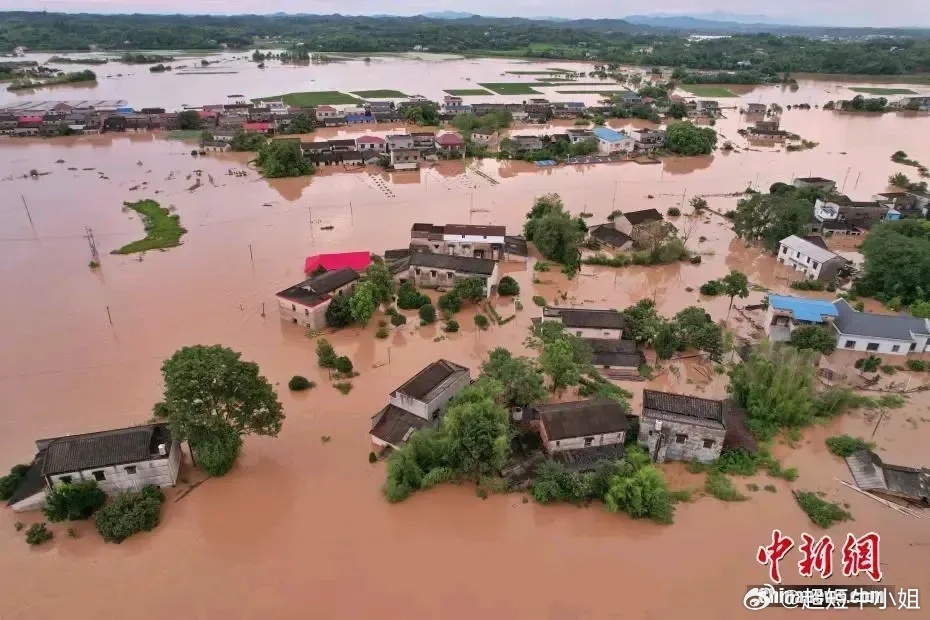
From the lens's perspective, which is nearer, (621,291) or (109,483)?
(109,483)

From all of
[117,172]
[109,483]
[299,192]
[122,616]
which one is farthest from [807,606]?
[117,172]

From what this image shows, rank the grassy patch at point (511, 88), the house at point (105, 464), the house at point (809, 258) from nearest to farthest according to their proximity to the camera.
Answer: the house at point (105, 464) → the house at point (809, 258) → the grassy patch at point (511, 88)

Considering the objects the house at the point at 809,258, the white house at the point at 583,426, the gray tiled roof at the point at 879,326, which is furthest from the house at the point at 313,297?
the house at the point at 809,258

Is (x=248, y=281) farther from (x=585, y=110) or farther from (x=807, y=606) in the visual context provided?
(x=585, y=110)

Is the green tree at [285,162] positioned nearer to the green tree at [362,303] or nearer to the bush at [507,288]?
the green tree at [362,303]

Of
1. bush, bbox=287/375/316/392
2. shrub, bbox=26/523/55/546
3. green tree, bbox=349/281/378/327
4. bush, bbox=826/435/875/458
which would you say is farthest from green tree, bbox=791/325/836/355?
shrub, bbox=26/523/55/546

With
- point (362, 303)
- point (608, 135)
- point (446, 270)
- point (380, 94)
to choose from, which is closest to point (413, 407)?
point (362, 303)
